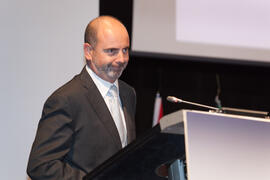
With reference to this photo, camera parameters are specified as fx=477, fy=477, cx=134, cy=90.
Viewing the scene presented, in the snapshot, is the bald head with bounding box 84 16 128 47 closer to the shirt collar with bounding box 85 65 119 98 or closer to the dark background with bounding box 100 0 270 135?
the shirt collar with bounding box 85 65 119 98

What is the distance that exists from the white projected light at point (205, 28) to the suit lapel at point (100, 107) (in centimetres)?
200

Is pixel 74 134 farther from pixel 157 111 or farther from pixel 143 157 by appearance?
pixel 157 111

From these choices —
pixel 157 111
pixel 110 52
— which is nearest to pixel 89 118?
pixel 110 52

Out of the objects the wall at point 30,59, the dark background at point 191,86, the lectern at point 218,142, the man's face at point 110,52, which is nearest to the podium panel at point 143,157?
the lectern at point 218,142

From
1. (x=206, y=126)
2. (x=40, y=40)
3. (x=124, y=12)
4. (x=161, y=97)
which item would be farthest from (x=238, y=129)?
(x=161, y=97)

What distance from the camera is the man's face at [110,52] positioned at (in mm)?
2006

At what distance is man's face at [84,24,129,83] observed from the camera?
201 cm

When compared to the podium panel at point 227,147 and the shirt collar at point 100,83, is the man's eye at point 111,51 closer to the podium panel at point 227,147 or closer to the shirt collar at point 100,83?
the shirt collar at point 100,83

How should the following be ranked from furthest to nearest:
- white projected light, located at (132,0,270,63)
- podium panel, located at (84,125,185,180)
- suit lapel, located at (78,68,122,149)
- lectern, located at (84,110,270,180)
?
1. white projected light, located at (132,0,270,63)
2. suit lapel, located at (78,68,122,149)
3. podium panel, located at (84,125,185,180)
4. lectern, located at (84,110,270,180)

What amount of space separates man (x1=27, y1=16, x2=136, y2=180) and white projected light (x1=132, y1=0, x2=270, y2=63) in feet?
6.08

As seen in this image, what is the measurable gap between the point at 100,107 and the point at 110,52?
25cm

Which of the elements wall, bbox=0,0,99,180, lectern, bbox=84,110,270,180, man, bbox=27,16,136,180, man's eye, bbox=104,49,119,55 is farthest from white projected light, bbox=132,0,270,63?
lectern, bbox=84,110,270,180

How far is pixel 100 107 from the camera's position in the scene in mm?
1945

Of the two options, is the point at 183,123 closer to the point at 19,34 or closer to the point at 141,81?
the point at 19,34
